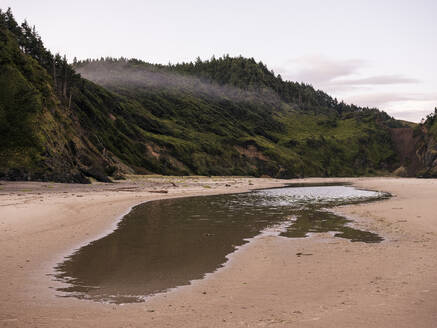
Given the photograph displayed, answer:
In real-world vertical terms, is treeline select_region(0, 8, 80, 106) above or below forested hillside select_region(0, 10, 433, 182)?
above

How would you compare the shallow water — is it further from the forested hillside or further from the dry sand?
the forested hillside

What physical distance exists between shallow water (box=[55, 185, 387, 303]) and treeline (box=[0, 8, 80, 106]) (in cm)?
7644

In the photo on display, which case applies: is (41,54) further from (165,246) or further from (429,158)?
(429,158)

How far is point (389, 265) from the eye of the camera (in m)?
13.6

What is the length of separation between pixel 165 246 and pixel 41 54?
9630 centimetres

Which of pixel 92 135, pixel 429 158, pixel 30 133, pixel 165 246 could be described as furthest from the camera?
pixel 429 158

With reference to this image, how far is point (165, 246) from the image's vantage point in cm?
1833

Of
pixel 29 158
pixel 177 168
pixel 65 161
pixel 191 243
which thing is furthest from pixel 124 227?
pixel 177 168

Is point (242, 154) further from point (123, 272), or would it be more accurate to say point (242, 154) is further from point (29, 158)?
point (123, 272)

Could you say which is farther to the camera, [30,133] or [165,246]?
[30,133]

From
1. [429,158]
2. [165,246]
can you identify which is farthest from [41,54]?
[429,158]

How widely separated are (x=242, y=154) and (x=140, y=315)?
154m

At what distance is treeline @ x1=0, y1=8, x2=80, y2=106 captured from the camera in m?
96.5

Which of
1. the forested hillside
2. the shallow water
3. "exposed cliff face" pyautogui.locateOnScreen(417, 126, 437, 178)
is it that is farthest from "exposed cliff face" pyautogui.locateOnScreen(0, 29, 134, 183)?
"exposed cliff face" pyautogui.locateOnScreen(417, 126, 437, 178)
